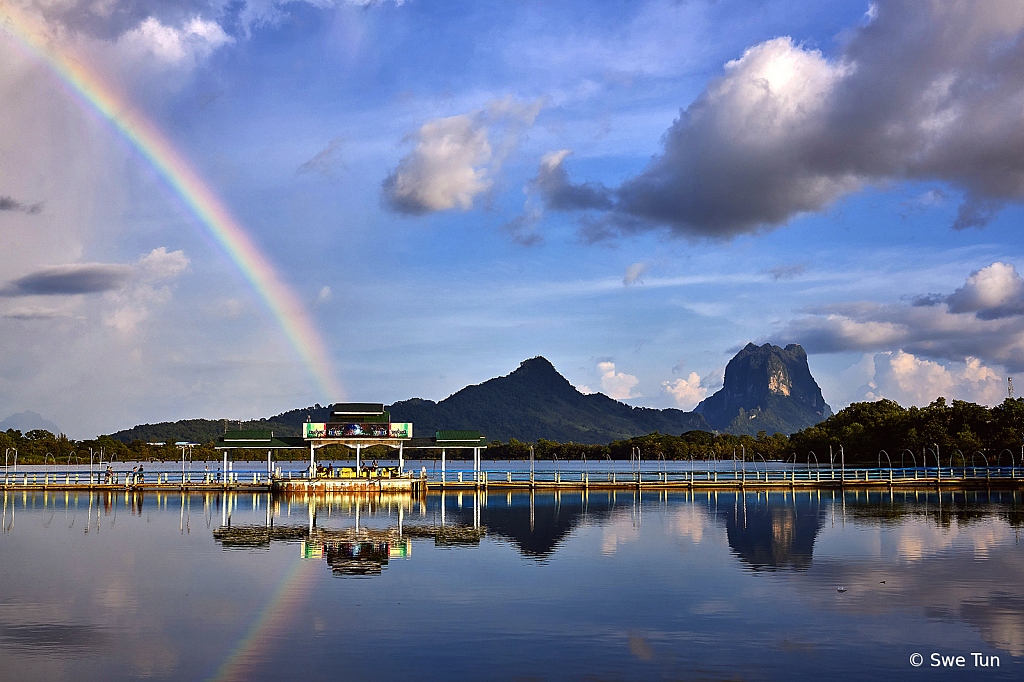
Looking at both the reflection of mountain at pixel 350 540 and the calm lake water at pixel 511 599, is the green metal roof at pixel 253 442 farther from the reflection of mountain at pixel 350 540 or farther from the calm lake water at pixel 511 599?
the reflection of mountain at pixel 350 540

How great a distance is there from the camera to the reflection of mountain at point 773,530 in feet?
132

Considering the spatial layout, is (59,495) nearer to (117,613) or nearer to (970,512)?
(117,613)

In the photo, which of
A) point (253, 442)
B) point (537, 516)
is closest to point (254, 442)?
point (253, 442)

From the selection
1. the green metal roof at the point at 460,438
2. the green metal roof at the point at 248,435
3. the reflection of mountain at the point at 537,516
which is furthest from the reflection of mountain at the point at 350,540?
the green metal roof at the point at 460,438

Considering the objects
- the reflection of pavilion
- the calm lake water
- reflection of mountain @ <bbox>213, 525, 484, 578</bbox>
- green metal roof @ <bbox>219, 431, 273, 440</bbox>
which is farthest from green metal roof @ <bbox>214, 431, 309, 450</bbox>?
reflection of mountain @ <bbox>213, 525, 484, 578</bbox>

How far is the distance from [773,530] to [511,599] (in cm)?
2774

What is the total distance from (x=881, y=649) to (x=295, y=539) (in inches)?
1273

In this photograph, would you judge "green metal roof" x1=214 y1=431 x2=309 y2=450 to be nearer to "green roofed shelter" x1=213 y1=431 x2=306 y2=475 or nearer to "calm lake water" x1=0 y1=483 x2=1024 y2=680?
→ "green roofed shelter" x1=213 y1=431 x2=306 y2=475

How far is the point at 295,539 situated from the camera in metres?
47.3

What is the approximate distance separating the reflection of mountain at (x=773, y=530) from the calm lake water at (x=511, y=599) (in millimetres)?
263

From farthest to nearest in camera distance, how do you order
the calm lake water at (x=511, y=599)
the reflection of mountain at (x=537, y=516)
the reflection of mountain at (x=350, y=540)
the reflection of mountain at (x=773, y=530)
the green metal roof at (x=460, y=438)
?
the green metal roof at (x=460, y=438), the reflection of mountain at (x=537, y=516), the reflection of mountain at (x=773, y=530), the reflection of mountain at (x=350, y=540), the calm lake water at (x=511, y=599)

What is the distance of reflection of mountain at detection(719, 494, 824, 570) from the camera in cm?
4014

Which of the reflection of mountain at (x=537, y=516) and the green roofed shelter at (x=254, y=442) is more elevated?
the green roofed shelter at (x=254, y=442)

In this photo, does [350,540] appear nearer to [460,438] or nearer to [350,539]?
[350,539]
